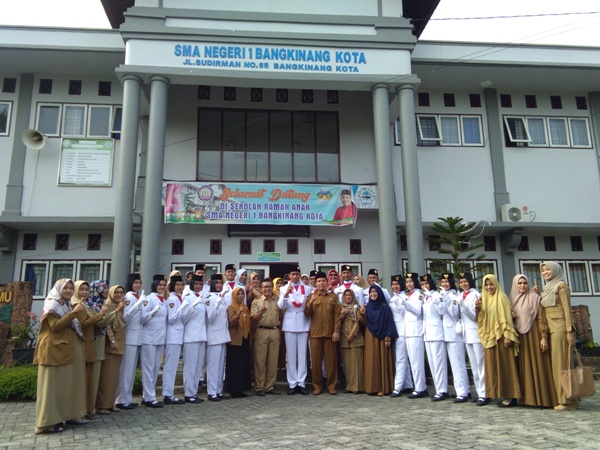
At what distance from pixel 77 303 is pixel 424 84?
1248 cm

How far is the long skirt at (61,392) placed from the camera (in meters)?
5.22

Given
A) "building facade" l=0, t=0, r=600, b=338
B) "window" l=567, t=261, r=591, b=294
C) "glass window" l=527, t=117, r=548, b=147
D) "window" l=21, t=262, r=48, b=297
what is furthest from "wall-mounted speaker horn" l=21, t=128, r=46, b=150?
"window" l=567, t=261, r=591, b=294

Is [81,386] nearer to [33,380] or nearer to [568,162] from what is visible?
[33,380]

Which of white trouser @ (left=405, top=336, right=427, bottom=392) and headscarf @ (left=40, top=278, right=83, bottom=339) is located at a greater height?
headscarf @ (left=40, top=278, right=83, bottom=339)

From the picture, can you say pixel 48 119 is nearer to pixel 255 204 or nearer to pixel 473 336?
pixel 255 204

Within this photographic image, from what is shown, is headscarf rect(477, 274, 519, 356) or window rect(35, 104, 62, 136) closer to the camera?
headscarf rect(477, 274, 519, 356)

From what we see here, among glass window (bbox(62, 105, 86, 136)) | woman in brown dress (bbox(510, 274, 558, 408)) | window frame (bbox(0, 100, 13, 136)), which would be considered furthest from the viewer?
glass window (bbox(62, 105, 86, 136))

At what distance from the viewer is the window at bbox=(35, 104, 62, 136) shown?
14016 millimetres

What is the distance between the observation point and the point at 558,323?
6.46 m

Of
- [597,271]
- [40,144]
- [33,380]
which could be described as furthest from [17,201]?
[597,271]

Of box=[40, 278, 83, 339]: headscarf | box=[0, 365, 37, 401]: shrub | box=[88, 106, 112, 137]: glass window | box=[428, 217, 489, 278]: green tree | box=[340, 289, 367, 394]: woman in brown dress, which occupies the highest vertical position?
box=[88, 106, 112, 137]: glass window

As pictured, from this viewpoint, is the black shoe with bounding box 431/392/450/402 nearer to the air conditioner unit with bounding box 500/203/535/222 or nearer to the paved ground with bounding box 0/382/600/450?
the paved ground with bounding box 0/382/600/450

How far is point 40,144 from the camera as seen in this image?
13609mm

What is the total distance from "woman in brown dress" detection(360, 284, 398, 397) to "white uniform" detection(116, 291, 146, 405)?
3.50 m
